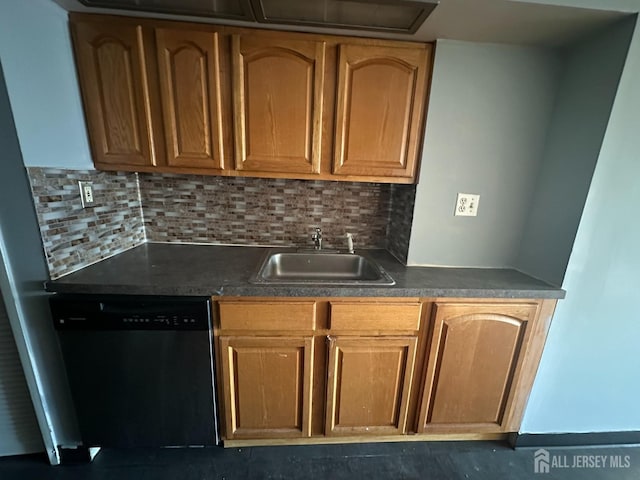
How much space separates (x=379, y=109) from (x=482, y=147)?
59cm

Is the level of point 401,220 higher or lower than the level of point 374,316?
higher

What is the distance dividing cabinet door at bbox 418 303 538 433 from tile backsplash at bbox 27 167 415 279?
47 centimetres

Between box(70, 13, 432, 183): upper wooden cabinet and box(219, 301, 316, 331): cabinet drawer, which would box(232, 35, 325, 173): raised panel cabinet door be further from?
box(219, 301, 316, 331): cabinet drawer

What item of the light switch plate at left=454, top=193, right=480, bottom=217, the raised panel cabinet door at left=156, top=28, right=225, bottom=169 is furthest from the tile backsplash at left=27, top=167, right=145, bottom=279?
the light switch plate at left=454, top=193, right=480, bottom=217

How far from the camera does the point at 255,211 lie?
1.74m

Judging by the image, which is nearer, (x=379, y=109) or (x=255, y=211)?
(x=379, y=109)

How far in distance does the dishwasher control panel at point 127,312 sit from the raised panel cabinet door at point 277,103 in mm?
747

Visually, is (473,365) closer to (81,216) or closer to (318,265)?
(318,265)

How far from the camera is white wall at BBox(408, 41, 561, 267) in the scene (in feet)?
4.25

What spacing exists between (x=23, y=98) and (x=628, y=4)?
2383mm

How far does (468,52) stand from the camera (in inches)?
50.3

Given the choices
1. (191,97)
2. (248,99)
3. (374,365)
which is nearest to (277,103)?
(248,99)

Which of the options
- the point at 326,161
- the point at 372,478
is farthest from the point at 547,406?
the point at 326,161

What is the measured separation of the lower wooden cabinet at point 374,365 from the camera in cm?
123
